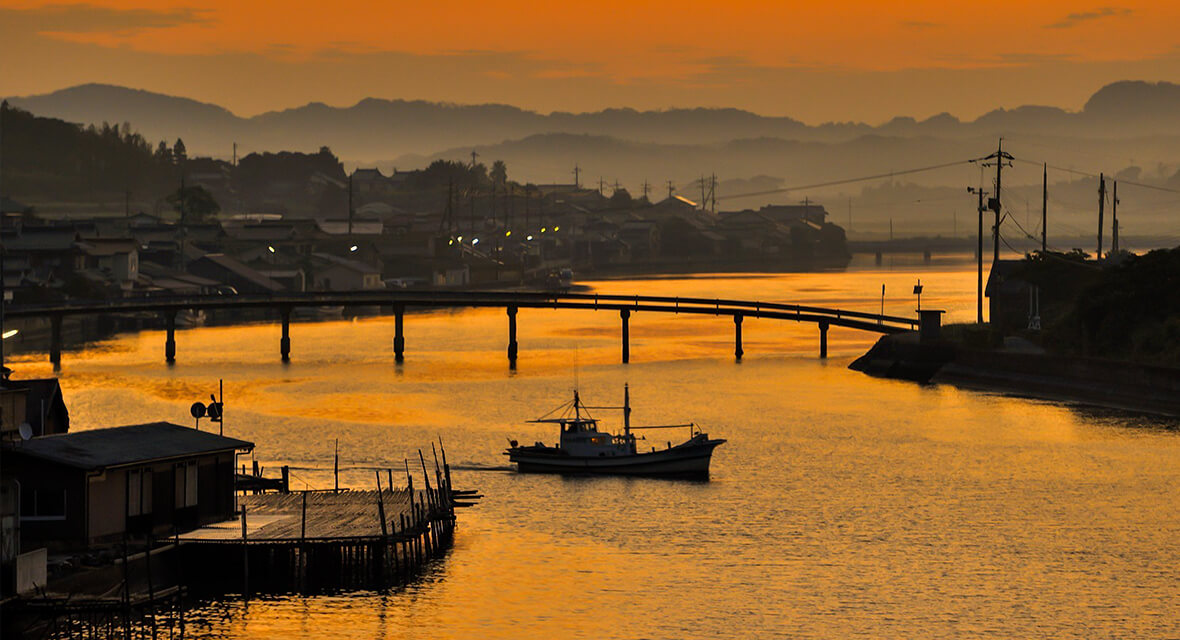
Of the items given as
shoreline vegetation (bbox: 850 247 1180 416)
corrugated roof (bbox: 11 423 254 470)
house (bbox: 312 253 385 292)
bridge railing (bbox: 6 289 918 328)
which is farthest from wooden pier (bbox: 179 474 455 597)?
house (bbox: 312 253 385 292)

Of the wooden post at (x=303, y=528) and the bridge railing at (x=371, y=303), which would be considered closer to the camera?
the wooden post at (x=303, y=528)

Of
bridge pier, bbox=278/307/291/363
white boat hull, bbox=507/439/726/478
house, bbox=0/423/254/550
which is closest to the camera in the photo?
house, bbox=0/423/254/550

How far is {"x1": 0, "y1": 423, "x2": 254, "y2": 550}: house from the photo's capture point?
128 ft

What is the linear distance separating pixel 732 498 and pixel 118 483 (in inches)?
856

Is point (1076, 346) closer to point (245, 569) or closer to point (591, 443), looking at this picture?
point (591, 443)

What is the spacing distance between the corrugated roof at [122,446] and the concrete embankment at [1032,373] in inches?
1771

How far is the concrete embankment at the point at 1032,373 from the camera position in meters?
74.9

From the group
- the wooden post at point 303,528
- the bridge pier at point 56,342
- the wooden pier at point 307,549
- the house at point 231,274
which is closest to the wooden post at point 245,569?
the wooden pier at point 307,549

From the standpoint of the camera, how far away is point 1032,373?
3317 inches

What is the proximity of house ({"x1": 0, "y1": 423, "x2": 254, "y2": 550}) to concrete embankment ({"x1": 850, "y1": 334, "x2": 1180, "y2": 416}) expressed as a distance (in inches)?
1784

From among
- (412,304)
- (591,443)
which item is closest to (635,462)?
(591,443)

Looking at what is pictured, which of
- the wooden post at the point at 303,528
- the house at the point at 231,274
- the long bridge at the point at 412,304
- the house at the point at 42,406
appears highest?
the house at the point at 231,274

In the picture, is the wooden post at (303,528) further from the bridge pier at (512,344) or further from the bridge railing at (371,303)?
the bridge pier at (512,344)

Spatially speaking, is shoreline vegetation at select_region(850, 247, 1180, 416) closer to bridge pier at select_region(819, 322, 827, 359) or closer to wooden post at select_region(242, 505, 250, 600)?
bridge pier at select_region(819, 322, 827, 359)
